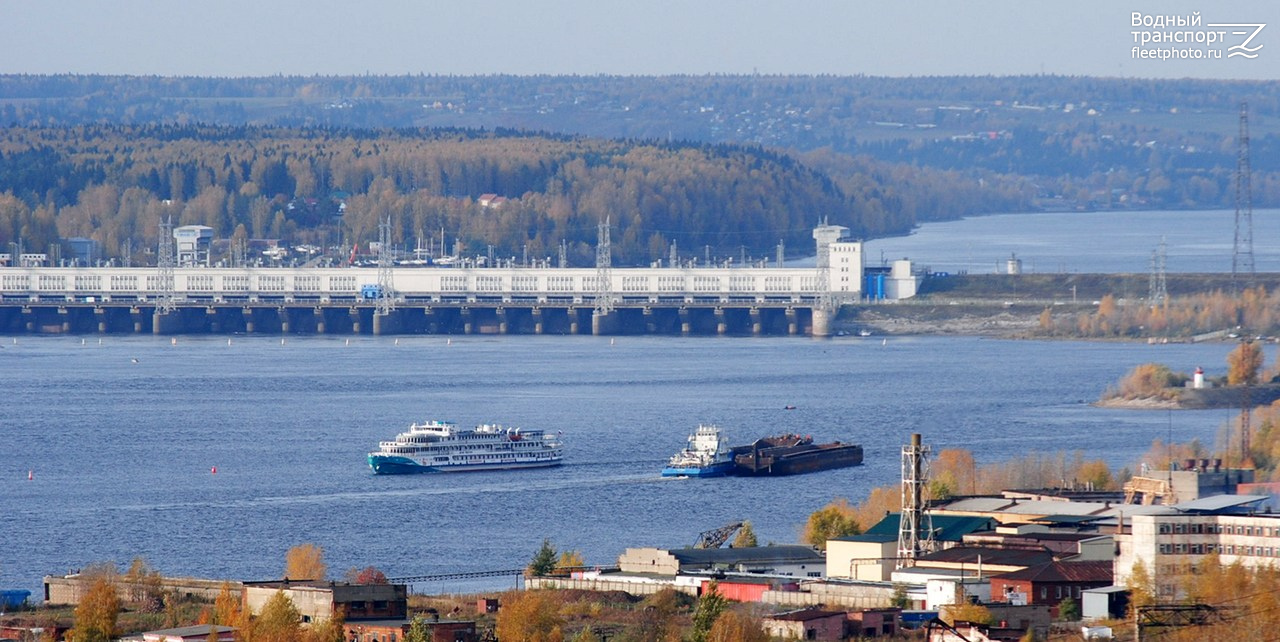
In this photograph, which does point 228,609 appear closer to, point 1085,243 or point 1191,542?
point 1191,542

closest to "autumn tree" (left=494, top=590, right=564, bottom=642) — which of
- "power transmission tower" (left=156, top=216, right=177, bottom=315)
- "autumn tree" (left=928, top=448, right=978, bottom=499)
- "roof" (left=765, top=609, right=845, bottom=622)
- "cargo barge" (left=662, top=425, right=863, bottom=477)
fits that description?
"roof" (left=765, top=609, right=845, bottom=622)

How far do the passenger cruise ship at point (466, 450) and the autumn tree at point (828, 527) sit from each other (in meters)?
8.48

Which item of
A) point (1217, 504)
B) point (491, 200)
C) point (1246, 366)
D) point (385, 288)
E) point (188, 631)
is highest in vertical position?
point (491, 200)

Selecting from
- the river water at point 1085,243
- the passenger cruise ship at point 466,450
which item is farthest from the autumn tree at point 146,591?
the river water at point 1085,243

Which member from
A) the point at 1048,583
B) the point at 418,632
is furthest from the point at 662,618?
the point at 1048,583

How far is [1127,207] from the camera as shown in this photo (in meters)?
131

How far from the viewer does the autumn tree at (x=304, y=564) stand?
736 inches

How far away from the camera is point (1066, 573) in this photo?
53.0 feet

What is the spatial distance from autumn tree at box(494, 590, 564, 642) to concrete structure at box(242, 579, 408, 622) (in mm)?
715

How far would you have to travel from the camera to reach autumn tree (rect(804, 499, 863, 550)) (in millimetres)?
19656

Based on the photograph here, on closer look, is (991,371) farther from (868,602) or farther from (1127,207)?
(1127,207)

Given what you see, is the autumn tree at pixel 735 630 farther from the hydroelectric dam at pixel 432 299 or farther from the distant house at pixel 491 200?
the distant house at pixel 491 200

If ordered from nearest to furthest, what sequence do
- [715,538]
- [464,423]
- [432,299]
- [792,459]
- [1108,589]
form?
[1108,589], [715,538], [792,459], [464,423], [432,299]

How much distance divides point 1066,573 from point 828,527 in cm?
388
